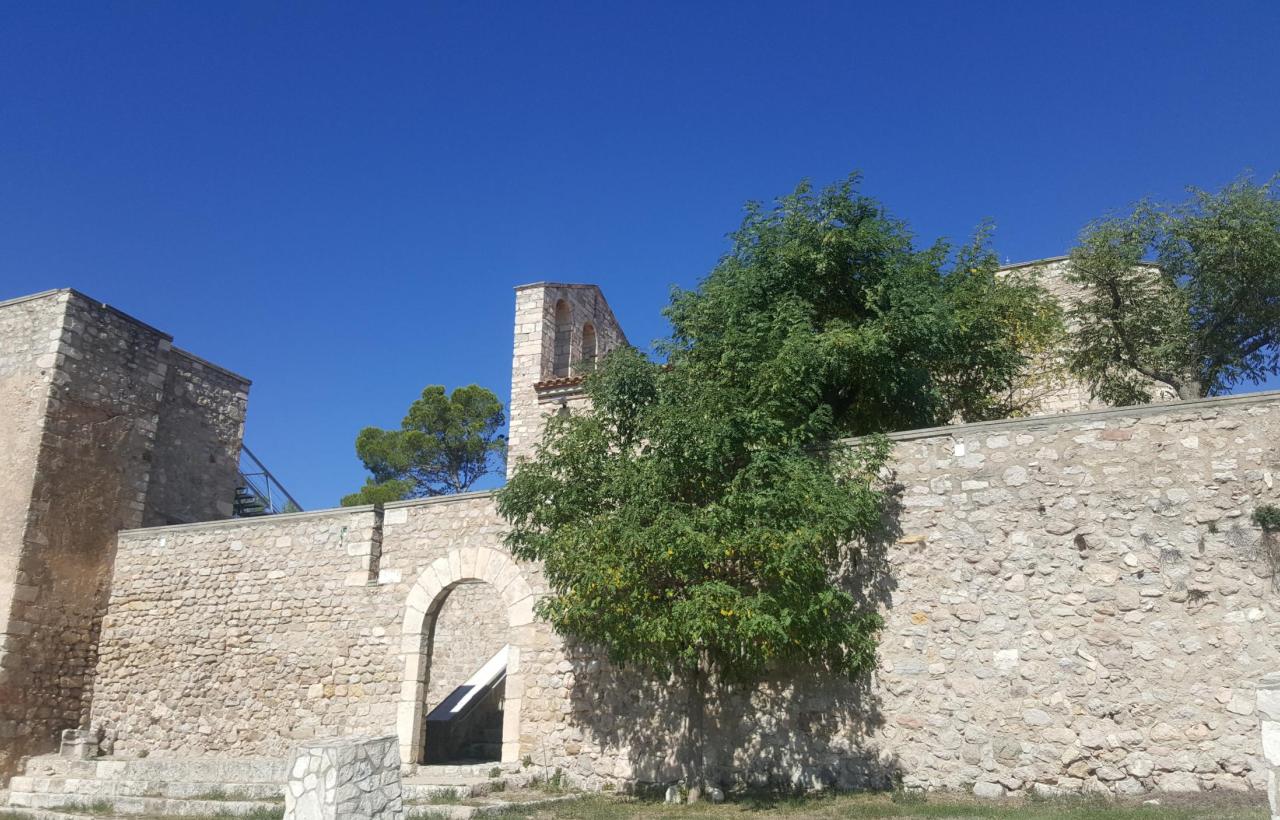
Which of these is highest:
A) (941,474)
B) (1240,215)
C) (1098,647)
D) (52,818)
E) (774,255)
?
(1240,215)

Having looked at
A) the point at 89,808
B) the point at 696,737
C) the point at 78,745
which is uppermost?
the point at 696,737

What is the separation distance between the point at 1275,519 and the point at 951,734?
3754 mm

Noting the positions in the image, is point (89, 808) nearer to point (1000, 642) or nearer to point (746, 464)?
point (746, 464)

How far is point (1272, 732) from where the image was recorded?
525 centimetres

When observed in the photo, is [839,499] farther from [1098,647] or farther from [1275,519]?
[1275,519]

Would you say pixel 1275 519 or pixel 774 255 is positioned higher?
pixel 774 255

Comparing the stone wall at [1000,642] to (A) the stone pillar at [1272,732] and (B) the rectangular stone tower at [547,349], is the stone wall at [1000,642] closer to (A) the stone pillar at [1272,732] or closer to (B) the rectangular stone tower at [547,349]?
(A) the stone pillar at [1272,732]

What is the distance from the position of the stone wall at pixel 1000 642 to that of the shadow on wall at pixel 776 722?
0.08ft

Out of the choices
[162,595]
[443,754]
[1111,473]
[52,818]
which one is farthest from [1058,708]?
[162,595]

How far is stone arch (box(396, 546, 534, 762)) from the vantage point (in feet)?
41.3

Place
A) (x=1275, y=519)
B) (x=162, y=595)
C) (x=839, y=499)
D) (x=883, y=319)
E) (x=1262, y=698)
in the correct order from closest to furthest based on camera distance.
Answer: (x=1262, y=698)
(x=1275, y=519)
(x=839, y=499)
(x=883, y=319)
(x=162, y=595)

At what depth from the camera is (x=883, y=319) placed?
43.1 feet

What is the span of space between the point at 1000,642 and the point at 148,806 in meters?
9.82

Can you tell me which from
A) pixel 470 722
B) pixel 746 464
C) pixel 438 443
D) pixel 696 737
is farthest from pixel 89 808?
pixel 438 443
